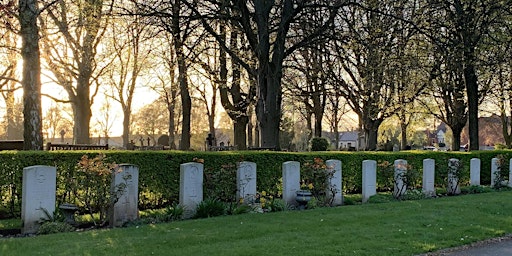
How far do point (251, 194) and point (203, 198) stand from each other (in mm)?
1113

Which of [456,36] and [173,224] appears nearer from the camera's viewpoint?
[173,224]

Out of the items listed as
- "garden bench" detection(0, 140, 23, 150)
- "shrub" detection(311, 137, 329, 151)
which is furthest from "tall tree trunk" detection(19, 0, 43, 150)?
"shrub" detection(311, 137, 329, 151)

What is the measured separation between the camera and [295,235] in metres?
7.68

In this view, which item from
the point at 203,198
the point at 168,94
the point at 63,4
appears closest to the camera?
the point at 203,198

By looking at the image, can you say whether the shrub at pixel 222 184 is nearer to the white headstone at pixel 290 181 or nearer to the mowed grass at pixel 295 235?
the mowed grass at pixel 295 235

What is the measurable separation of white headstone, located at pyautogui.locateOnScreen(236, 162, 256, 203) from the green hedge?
742 mm

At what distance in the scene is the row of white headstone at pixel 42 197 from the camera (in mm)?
8484

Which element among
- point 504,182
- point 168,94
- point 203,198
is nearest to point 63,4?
point 203,198

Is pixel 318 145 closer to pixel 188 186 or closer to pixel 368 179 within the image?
pixel 368 179

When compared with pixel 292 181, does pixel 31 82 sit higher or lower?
higher

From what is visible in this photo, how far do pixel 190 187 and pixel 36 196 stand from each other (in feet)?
9.51

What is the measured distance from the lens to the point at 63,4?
16.5 metres

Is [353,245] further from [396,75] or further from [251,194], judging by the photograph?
[396,75]

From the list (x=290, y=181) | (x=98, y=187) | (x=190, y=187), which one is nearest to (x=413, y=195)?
(x=290, y=181)
